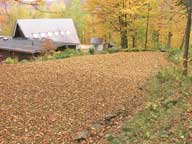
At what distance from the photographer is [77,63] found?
20266 millimetres

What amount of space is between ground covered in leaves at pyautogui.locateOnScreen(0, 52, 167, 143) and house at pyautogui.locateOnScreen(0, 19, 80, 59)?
15297 mm

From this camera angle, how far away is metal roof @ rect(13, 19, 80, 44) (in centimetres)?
4522

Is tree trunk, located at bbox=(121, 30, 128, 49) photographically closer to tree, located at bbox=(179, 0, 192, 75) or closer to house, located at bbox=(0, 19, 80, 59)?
house, located at bbox=(0, 19, 80, 59)

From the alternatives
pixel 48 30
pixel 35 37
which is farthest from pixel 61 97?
pixel 48 30

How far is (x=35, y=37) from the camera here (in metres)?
44.7

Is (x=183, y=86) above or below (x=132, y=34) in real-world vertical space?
below

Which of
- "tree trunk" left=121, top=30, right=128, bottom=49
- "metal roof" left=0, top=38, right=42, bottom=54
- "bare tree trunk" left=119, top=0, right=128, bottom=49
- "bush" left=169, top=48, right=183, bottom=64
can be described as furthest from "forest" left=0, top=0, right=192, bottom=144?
"tree trunk" left=121, top=30, right=128, bottom=49

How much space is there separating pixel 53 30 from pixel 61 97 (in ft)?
120

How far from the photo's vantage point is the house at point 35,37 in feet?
112

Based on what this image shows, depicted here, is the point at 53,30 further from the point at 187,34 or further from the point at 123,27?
the point at 187,34

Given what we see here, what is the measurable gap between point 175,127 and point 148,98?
4.16 metres

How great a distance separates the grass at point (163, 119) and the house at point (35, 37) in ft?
62.9

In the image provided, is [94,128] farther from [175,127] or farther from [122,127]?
[175,127]

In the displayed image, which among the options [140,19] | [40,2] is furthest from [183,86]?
[140,19]
